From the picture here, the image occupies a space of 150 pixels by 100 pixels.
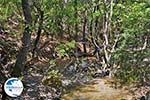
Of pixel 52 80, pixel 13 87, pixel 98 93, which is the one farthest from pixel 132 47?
pixel 13 87

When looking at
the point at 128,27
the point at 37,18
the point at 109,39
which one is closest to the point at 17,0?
the point at 37,18

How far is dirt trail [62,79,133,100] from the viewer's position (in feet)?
47.6

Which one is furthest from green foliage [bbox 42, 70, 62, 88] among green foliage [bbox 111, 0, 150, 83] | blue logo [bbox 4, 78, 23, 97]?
blue logo [bbox 4, 78, 23, 97]

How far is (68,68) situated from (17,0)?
4.54 meters

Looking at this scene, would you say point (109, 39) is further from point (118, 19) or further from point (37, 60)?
point (37, 60)

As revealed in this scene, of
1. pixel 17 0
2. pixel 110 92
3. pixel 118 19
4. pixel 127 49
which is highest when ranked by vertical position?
pixel 17 0

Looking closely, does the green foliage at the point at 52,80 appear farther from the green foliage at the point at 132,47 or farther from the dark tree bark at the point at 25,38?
the dark tree bark at the point at 25,38

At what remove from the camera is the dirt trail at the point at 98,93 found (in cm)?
→ 1450

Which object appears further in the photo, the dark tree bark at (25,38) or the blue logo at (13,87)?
the dark tree bark at (25,38)

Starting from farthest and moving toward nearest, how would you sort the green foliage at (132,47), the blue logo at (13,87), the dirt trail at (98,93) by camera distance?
the green foliage at (132,47) < the dirt trail at (98,93) < the blue logo at (13,87)

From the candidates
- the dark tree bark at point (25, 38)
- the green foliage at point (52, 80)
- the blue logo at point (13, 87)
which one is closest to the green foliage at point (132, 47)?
the green foliage at point (52, 80)

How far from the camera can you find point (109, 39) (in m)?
22.3

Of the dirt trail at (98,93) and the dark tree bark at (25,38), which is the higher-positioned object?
the dark tree bark at (25,38)

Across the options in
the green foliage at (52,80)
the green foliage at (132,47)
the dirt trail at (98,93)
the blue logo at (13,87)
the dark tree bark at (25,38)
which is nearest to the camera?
the blue logo at (13,87)
